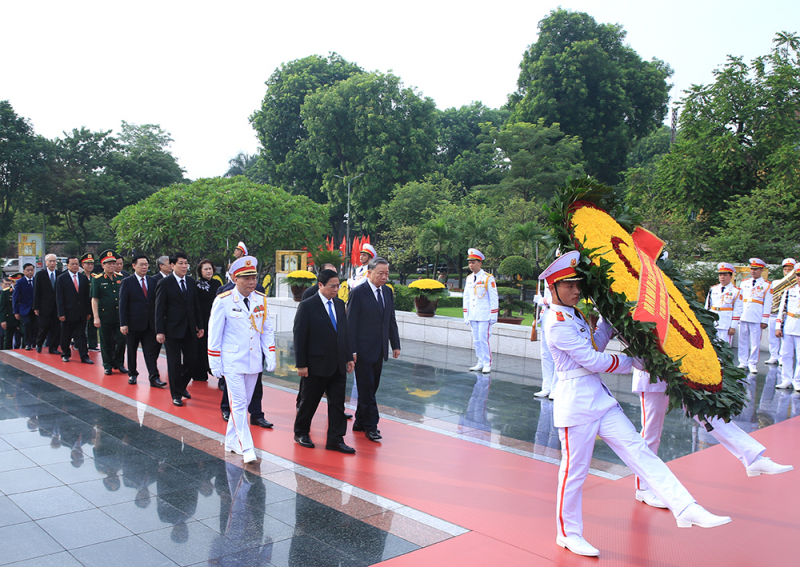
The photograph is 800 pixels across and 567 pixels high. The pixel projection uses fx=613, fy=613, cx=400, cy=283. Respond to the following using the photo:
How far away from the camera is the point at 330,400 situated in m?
5.95

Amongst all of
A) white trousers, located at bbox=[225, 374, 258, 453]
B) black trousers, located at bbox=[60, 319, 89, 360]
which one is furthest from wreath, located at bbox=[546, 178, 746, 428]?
black trousers, located at bbox=[60, 319, 89, 360]

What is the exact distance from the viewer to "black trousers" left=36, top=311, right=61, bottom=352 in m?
11.4

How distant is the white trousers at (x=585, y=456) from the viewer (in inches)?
146

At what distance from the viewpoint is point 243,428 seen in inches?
219

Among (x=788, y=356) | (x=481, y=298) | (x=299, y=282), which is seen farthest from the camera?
(x=299, y=282)

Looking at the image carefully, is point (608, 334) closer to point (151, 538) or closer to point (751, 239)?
point (151, 538)

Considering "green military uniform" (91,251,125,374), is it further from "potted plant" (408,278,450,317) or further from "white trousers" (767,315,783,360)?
"white trousers" (767,315,783,360)

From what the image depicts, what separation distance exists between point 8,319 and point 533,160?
27.3 metres

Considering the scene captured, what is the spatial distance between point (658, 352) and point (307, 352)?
3.17m

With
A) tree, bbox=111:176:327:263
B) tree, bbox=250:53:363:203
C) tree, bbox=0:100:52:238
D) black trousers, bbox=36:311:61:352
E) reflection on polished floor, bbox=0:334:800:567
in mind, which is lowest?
reflection on polished floor, bbox=0:334:800:567

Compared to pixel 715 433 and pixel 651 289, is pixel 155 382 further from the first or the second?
pixel 715 433

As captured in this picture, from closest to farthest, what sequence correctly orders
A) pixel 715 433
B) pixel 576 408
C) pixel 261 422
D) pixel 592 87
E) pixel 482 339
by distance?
1. pixel 576 408
2. pixel 715 433
3. pixel 261 422
4. pixel 482 339
5. pixel 592 87

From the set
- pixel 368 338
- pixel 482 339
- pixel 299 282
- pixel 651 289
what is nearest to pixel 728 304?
pixel 482 339

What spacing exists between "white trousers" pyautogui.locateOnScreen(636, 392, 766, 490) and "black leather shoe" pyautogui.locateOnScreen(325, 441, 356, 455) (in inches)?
101
